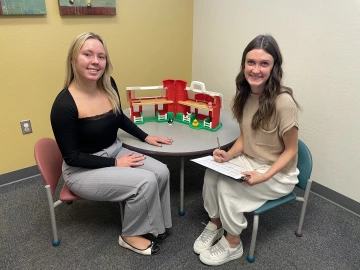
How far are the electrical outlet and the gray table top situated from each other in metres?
0.84

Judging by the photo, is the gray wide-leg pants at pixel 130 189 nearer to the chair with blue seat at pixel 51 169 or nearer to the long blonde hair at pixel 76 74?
the chair with blue seat at pixel 51 169

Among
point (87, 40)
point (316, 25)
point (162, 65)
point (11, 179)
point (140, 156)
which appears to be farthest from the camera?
point (162, 65)

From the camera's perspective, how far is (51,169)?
60.6 inches

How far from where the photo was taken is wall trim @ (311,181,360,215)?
1932mm

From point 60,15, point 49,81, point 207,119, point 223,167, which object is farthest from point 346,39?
point 49,81

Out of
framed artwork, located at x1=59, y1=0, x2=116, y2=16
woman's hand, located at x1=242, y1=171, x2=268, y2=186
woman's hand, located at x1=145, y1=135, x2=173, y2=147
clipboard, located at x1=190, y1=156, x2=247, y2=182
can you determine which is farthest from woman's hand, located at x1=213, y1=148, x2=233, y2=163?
framed artwork, located at x1=59, y1=0, x2=116, y2=16

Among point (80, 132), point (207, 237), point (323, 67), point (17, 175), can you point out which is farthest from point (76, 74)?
point (323, 67)

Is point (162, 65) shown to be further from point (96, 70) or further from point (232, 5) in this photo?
point (96, 70)

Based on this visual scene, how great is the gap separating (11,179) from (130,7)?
1700 mm

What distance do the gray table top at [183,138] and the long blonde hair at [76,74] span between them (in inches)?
9.9

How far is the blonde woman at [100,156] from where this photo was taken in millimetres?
1416

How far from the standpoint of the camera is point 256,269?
1.49 m

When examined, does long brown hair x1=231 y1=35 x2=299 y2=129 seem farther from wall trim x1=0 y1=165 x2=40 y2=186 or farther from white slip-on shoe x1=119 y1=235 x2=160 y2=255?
wall trim x1=0 y1=165 x2=40 y2=186

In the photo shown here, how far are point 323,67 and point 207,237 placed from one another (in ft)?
4.32
